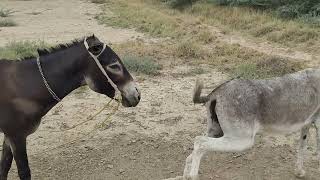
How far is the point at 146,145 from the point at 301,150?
6.65ft

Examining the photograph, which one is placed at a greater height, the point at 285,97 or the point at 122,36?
the point at 285,97

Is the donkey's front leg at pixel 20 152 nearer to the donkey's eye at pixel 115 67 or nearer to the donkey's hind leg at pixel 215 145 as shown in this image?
the donkey's eye at pixel 115 67

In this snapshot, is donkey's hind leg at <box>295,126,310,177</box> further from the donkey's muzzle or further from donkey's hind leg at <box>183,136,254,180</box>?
the donkey's muzzle

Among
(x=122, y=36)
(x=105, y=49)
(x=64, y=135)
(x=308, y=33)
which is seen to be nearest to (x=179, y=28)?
(x=122, y=36)

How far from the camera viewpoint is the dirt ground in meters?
5.95

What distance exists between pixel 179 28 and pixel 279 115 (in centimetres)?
934

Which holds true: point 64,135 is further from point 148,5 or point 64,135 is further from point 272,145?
point 148,5

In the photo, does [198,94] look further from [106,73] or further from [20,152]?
[20,152]

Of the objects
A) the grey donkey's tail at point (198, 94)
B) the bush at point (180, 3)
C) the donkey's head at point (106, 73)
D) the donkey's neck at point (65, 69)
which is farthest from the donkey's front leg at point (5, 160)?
the bush at point (180, 3)

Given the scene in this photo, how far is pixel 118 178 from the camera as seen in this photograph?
584 cm

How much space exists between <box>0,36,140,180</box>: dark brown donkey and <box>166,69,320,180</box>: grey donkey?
0.87 m

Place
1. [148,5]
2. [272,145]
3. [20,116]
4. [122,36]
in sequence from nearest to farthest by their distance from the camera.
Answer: [20,116], [272,145], [122,36], [148,5]

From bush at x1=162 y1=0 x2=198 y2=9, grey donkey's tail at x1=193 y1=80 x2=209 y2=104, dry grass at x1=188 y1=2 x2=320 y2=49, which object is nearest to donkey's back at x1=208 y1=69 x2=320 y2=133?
grey donkey's tail at x1=193 y1=80 x2=209 y2=104

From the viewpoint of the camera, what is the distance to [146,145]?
6672mm
